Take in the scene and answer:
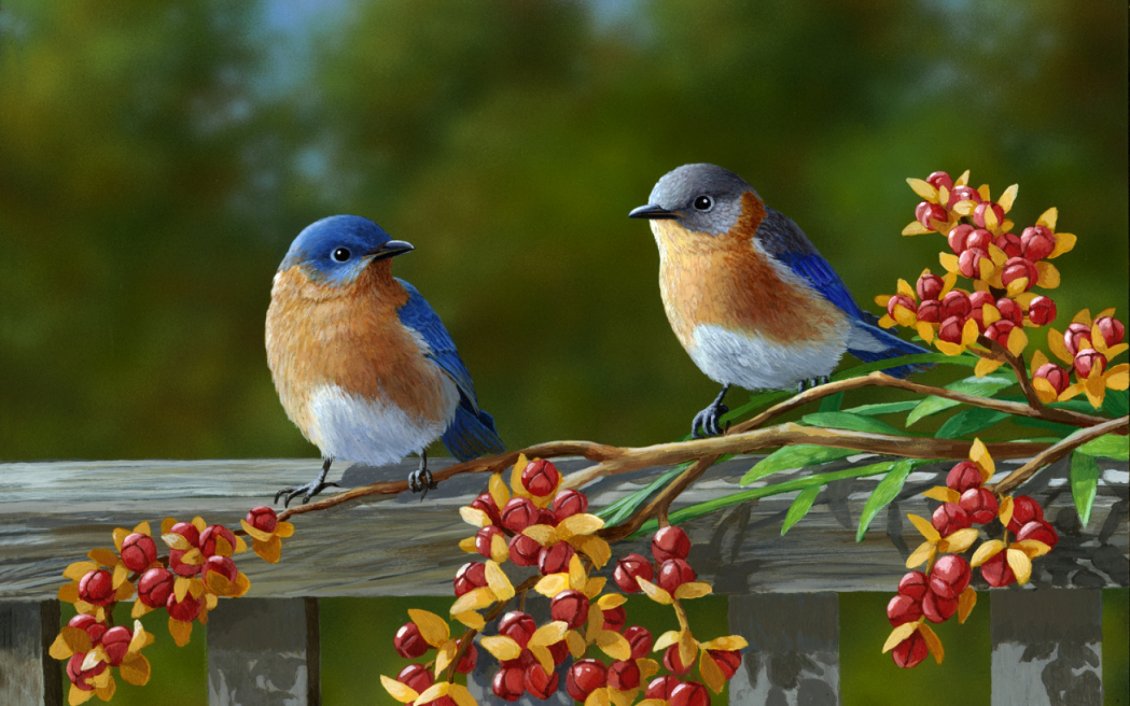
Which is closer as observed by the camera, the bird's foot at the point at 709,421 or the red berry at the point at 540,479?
the red berry at the point at 540,479

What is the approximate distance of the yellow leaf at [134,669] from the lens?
1026 mm

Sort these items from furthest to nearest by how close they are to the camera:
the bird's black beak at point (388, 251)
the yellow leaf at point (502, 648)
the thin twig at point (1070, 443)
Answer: the bird's black beak at point (388, 251)
the thin twig at point (1070, 443)
the yellow leaf at point (502, 648)

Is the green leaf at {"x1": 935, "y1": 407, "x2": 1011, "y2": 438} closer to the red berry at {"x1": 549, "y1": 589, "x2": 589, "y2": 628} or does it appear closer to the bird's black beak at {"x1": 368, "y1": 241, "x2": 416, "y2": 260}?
the red berry at {"x1": 549, "y1": 589, "x2": 589, "y2": 628}

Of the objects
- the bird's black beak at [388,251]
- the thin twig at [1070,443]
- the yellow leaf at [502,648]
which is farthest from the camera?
the bird's black beak at [388,251]

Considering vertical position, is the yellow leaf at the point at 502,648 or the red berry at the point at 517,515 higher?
the red berry at the point at 517,515

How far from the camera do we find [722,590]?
108 cm

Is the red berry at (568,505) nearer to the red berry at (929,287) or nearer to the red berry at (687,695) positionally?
the red berry at (687,695)

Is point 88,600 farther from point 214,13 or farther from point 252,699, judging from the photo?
point 214,13

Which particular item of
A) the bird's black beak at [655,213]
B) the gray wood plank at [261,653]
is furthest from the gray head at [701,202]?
the gray wood plank at [261,653]

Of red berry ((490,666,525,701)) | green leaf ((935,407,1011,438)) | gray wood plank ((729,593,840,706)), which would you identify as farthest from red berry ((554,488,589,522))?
green leaf ((935,407,1011,438))

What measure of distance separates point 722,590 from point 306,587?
0.36 meters

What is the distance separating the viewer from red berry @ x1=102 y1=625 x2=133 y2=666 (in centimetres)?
102

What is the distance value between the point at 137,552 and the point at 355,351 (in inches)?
9.8

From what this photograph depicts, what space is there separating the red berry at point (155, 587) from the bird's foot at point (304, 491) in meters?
0.12
